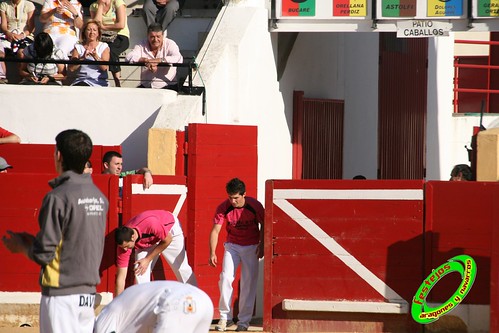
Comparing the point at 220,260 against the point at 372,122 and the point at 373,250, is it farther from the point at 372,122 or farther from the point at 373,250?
the point at 372,122

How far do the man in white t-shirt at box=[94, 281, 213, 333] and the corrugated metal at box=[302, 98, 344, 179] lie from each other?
10706 mm

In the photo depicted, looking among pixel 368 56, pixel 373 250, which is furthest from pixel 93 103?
pixel 368 56

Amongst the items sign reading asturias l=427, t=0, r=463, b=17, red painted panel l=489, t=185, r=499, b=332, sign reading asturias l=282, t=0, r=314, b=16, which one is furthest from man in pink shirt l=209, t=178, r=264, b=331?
sign reading asturias l=427, t=0, r=463, b=17

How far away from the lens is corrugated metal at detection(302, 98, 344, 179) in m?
17.5

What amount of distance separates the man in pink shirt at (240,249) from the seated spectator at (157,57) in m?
2.13

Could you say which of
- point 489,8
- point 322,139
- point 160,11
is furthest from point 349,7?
point 322,139

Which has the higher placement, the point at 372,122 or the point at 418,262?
the point at 372,122

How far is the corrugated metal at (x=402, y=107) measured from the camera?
65.4ft

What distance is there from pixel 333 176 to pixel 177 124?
661 cm

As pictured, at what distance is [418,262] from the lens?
1142cm

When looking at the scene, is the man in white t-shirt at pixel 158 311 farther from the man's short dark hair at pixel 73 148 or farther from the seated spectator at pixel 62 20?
the seated spectator at pixel 62 20

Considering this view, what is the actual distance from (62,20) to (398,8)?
398 centimetres

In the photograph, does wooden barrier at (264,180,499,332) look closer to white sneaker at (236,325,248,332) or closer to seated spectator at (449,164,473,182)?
white sneaker at (236,325,248,332)

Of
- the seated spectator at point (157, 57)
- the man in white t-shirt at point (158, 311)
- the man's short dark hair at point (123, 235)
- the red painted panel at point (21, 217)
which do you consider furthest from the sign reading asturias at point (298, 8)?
the man in white t-shirt at point (158, 311)
